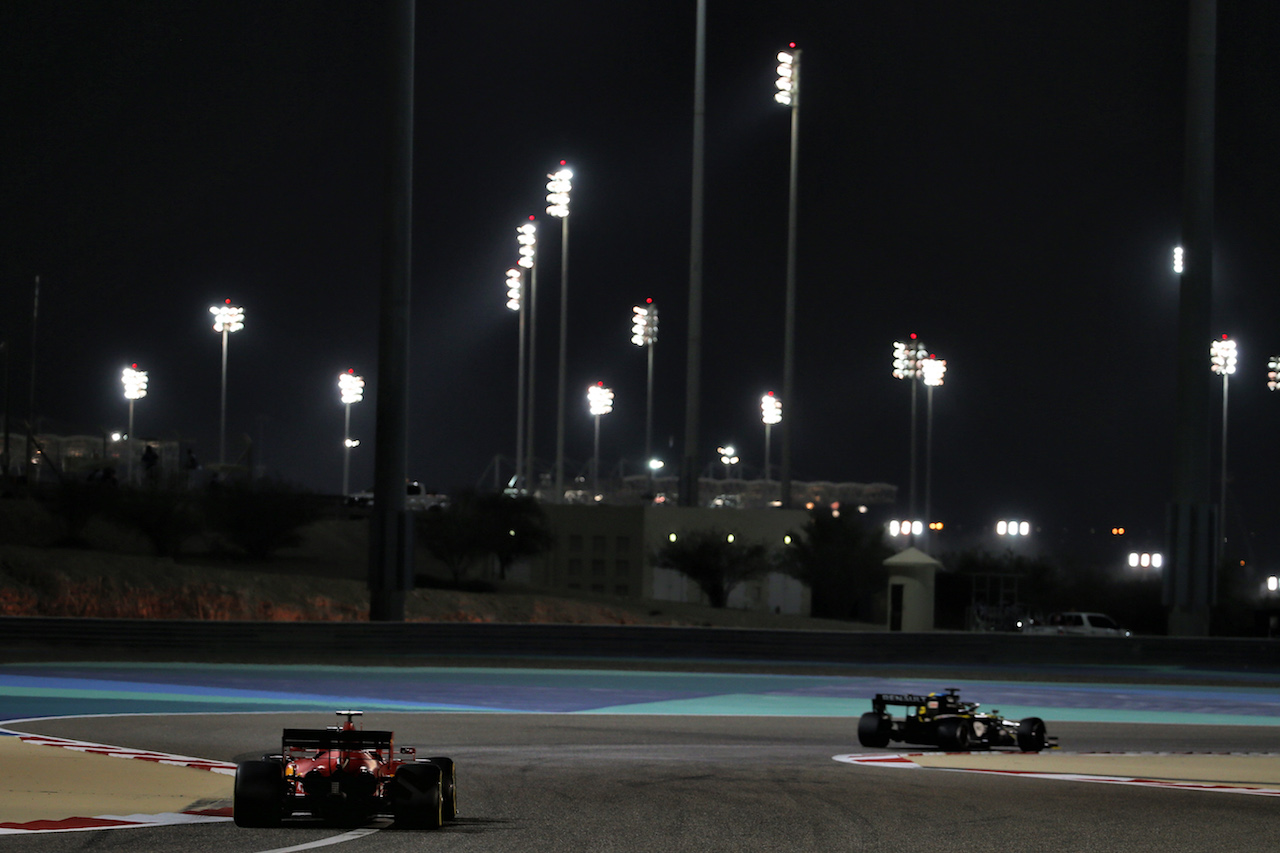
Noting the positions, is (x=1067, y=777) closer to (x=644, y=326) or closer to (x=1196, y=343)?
(x=1196, y=343)

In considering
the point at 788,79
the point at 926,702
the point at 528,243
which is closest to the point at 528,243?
the point at 528,243

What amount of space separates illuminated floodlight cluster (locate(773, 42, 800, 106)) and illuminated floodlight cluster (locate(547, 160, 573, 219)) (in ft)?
39.1

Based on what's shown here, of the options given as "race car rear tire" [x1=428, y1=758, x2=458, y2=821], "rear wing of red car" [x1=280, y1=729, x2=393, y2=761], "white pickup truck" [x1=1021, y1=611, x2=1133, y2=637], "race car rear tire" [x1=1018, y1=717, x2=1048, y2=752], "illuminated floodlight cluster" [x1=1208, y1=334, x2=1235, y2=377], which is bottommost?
"white pickup truck" [x1=1021, y1=611, x2=1133, y2=637]

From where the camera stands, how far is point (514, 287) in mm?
78875

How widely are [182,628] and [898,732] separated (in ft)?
48.4

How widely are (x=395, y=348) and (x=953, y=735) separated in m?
14.8

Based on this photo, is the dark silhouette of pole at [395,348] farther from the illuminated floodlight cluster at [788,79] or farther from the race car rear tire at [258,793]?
the illuminated floodlight cluster at [788,79]

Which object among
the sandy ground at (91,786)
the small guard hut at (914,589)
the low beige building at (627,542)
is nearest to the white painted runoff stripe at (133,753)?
the sandy ground at (91,786)

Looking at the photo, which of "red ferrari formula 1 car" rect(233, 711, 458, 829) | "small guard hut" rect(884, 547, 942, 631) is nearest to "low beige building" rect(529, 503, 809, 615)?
"small guard hut" rect(884, 547, 942, 631)

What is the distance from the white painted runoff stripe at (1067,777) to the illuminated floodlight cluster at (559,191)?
166 ft

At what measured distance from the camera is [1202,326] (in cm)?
2748

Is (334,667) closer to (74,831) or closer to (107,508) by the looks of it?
(74,831)

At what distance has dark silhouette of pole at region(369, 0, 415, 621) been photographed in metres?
27.3

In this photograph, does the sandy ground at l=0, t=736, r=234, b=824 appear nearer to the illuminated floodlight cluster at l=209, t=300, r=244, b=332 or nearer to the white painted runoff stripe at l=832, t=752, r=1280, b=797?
the white painted runoff stripe at l=832, t=752, r=1280, b=797
